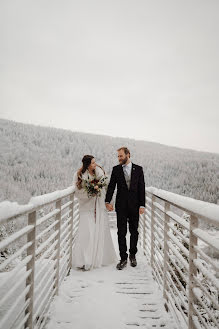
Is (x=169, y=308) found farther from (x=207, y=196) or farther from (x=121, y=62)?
(x=121, y=62)

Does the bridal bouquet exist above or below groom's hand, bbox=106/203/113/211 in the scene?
above

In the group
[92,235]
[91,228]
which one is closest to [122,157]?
[91,228]

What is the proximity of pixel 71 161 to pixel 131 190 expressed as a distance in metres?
71.7

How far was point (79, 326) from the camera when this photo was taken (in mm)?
2607

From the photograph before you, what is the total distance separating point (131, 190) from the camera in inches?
180

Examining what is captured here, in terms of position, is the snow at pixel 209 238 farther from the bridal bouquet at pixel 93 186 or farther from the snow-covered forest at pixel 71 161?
the snow-covered forest at pixel 71 161

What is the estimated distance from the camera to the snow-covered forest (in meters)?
60.4

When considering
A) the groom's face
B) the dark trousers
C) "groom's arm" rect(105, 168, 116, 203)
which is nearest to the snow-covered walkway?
the dark trousers

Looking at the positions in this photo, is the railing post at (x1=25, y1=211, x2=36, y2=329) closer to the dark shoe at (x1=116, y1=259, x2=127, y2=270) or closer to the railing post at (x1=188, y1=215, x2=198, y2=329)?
the railing post at (x1=188, y1=215, x2=198, y2=329)

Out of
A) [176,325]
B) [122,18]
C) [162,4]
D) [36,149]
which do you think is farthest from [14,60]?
[176,325]

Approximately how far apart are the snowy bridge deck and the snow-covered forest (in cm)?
5342

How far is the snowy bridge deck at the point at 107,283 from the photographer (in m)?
1.63

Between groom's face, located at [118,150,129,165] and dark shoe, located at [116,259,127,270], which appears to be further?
groom's face, located at [118,150,129,165]

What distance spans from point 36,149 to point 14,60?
40.8m
